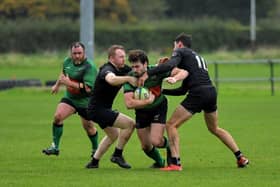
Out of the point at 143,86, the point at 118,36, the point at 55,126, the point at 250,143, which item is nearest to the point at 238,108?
the point at 250,143

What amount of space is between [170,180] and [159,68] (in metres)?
1.80

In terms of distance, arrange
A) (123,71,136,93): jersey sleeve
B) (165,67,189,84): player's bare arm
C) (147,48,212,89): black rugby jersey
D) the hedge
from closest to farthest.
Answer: (165,67,189,84): player's bare arm → (123,71,136,93): jersey sleeve → (147,48,212,89): black rugby jersey → the hedge

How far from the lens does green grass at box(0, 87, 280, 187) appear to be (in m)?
14.0

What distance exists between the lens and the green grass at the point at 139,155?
551 inches

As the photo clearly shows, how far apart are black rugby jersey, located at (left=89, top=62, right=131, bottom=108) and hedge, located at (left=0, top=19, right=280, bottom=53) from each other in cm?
5816

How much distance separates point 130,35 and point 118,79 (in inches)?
2455

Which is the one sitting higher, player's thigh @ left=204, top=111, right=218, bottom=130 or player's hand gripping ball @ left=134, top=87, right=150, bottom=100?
player's hand gripping ball @ left=134, top=87, right=150, bottom=100

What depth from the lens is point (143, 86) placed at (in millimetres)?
14977

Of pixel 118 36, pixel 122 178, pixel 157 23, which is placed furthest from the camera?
pixel 157 23

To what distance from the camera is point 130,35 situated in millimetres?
77062

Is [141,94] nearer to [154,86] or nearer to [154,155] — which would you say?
[154,86]

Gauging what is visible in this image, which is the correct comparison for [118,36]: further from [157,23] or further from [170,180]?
[170,180]

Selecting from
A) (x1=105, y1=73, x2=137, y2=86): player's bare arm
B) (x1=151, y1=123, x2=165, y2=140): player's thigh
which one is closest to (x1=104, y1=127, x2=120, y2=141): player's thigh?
(x1=151, y1=123, x2=165, y2=140): player's thigh

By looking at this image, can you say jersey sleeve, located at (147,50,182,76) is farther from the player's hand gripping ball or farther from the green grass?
the green grass
